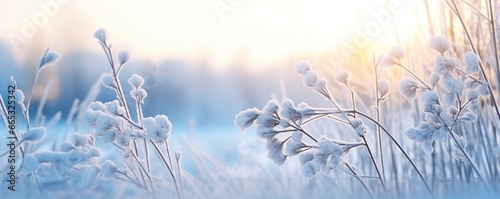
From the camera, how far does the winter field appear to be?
1.33 metres

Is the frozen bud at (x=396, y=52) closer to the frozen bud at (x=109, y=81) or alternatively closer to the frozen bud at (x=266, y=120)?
the frozen bud at (x=266, y=120)

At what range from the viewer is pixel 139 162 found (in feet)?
4.24

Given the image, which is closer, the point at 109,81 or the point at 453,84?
the point at 453,84

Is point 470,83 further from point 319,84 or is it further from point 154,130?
point 154,130

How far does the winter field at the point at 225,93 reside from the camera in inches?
52.3

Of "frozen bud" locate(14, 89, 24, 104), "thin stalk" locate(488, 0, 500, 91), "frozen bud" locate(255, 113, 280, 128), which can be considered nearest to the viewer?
"frozen bud" locate(255, 113, 280, 128)

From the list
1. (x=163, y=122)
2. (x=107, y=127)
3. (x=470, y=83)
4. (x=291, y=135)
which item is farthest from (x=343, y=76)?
(x=107, y=127)

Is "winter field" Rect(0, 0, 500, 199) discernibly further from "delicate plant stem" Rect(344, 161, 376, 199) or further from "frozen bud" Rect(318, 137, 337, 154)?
"frozen bud" Rect(318, 137, 337, 154)

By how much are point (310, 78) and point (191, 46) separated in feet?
1.27

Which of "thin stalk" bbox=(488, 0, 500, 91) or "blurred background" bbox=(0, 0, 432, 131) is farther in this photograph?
"blurred background" bbox=(0, 0, 432, 131)

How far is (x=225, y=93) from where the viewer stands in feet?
4.68

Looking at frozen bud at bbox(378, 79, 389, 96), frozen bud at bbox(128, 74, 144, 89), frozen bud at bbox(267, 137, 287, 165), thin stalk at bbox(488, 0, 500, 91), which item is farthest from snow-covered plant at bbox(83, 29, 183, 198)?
thin stalk at bbox(488, 0, 500, 91)

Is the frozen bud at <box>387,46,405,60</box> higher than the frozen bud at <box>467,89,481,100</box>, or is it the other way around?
the frozen bud at <box>387,46,405,60</box>

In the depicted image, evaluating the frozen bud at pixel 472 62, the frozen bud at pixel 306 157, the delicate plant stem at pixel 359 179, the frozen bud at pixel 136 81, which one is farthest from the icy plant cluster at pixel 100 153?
the frozen bud at pixel 472 62
